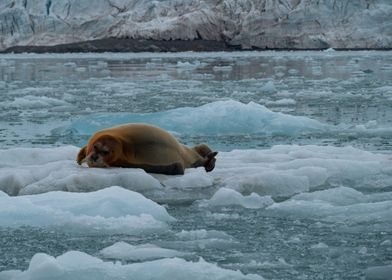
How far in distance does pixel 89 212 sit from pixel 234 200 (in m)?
0.78

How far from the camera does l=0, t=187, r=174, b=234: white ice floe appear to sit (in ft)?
11.5

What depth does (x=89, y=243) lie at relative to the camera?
3.24 meters

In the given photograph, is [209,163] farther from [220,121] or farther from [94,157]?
[220,121]

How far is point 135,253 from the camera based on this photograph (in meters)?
3.00

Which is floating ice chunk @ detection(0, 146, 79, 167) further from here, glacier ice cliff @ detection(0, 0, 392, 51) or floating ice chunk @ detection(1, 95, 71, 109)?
glacier ice cliff @ detection(0, 0, 392, 51)

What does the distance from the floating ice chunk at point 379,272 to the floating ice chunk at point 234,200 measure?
1234 mm

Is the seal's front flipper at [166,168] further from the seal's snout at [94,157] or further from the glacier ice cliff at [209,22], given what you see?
the glacier ice cliff at [209,22]

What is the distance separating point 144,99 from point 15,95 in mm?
2656

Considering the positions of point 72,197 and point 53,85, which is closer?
point 72,197

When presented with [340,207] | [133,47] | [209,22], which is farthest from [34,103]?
[133,47]

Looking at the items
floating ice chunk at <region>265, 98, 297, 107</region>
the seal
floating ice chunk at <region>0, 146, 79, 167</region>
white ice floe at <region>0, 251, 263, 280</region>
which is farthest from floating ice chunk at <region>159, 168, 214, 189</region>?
floating ice chunk at <region>265, 98, 297, 107</region>

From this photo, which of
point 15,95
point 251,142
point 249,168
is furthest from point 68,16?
point 249,168

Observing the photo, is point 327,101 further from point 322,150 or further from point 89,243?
point 89,243

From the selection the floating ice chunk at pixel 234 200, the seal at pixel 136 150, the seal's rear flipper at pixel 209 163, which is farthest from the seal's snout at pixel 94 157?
the floating ice chunk at pixel 234 200
